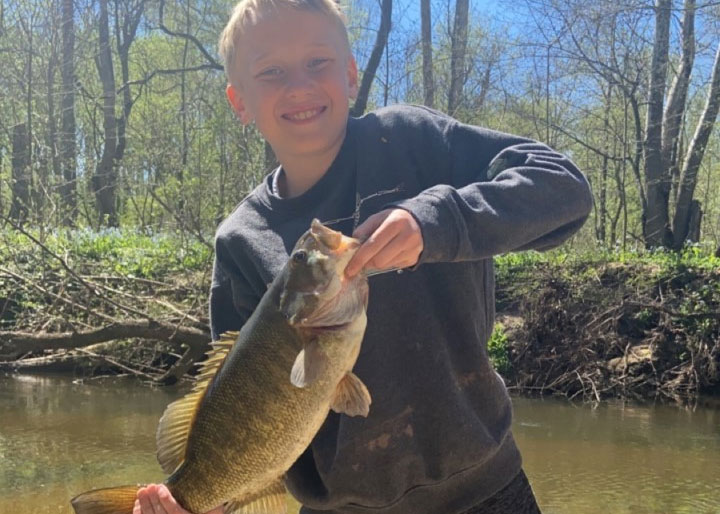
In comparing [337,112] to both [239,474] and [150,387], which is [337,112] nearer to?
[239,474]

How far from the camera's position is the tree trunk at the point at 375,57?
1288cm

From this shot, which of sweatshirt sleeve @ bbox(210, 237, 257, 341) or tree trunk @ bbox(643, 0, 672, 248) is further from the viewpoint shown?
tree trunk @ bbox(643, 0, 672, 248)

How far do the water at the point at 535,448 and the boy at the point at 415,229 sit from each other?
4.10 metres

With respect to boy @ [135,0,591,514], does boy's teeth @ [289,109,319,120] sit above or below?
above

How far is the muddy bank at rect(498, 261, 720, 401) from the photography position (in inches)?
364

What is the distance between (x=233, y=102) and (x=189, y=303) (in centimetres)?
712

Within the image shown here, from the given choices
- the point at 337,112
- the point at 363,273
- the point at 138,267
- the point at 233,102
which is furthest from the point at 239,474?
the point at 138,267

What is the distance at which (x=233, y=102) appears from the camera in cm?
251

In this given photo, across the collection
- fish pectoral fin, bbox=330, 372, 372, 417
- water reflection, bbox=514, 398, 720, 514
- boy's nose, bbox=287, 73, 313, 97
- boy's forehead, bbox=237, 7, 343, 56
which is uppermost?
boy's forehead, bbox=237, 7, 343, 56

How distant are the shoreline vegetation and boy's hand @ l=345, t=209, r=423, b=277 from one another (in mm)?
7099

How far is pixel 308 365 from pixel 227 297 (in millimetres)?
955

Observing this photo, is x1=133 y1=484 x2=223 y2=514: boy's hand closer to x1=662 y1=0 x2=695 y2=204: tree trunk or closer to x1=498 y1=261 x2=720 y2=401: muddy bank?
x1=498 y1=261 x2=720 y2=401: muddy bank

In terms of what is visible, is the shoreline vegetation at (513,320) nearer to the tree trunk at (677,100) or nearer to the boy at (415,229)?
the tree trunk at (677,100)

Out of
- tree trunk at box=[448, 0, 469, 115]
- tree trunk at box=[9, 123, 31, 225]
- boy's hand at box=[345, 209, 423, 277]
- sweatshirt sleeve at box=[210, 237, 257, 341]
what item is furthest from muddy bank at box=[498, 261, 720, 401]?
boy's hand at box=[345, 209, 423, 277]
